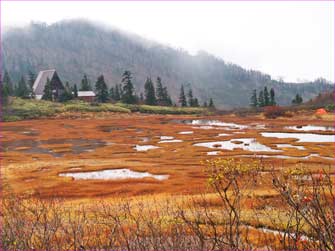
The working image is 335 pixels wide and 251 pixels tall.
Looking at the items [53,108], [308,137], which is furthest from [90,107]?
[308,137]

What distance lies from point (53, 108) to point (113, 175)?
8503cm

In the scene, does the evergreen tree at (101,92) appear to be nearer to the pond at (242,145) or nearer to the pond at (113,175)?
the pond at (242,145)

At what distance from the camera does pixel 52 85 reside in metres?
136

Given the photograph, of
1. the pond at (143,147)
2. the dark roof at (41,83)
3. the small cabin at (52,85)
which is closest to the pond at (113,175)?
the pond at (143,147)

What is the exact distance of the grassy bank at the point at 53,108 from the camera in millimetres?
108438

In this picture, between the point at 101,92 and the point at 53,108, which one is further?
the point at 101,92

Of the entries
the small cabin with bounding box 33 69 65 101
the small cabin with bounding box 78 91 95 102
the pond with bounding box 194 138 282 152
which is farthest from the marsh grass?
the small cabin with bounding box 78 91 95 102

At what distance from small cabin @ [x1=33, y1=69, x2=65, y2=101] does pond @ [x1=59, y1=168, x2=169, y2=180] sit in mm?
101058

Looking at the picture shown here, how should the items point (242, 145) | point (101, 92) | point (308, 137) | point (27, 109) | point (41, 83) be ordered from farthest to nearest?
point (41, 83)
point (101, 92)
point (27, 109)
point (308, 137)
point (242, 145)

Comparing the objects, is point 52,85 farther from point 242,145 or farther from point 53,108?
point 242,145

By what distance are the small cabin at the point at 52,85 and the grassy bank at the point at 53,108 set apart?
11433 millimetres

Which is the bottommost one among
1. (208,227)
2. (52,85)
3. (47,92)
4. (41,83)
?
(208,227)

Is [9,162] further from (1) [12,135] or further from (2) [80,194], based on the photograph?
(1) [12,135]

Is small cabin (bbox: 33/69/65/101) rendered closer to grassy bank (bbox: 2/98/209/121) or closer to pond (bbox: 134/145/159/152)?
grassy bank (bbox: 2/98/209/121)
